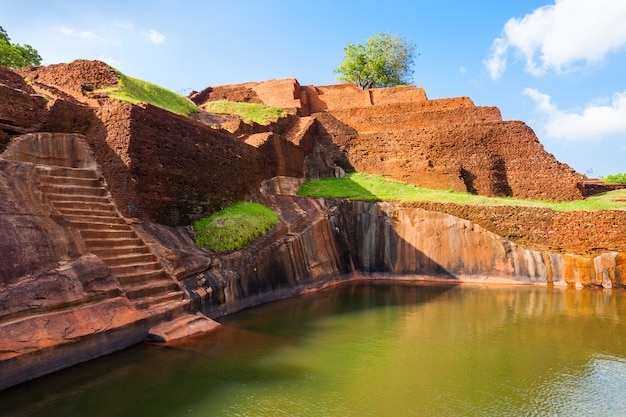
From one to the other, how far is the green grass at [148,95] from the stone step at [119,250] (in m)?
6.33

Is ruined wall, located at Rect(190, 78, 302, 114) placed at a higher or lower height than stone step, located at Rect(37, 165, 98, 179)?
higher

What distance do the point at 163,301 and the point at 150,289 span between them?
1.06ft

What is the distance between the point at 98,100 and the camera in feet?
37.9

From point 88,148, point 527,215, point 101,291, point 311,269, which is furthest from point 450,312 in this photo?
point 88,148

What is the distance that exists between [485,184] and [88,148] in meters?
15.8

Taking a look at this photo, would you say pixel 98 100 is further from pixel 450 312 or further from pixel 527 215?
pixel 527 215

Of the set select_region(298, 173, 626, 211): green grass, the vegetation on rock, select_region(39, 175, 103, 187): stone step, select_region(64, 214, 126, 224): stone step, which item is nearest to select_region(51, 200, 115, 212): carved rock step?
select_region(64, 214, 126, 224): stone step

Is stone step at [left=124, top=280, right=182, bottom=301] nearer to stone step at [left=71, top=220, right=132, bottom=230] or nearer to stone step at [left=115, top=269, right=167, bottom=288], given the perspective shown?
stone step at [left=115, top=269, right=167, bottom=288]

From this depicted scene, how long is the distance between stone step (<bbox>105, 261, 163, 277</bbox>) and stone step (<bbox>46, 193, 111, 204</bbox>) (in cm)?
178

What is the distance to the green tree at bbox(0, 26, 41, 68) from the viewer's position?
2189 centimetres

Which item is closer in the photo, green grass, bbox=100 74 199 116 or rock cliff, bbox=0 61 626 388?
rock cliff, bbox=0 61 626 388

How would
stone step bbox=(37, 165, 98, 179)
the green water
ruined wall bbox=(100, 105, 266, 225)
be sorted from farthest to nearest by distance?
ruined wall bbox=(100, 105, 266, 225) < stone step bbox=(37, 165, 98, 179) < the green water

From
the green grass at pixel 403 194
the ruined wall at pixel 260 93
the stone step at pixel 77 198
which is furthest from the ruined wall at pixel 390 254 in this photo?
the ruined wall at pixel 260 93

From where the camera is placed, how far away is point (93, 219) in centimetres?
779
